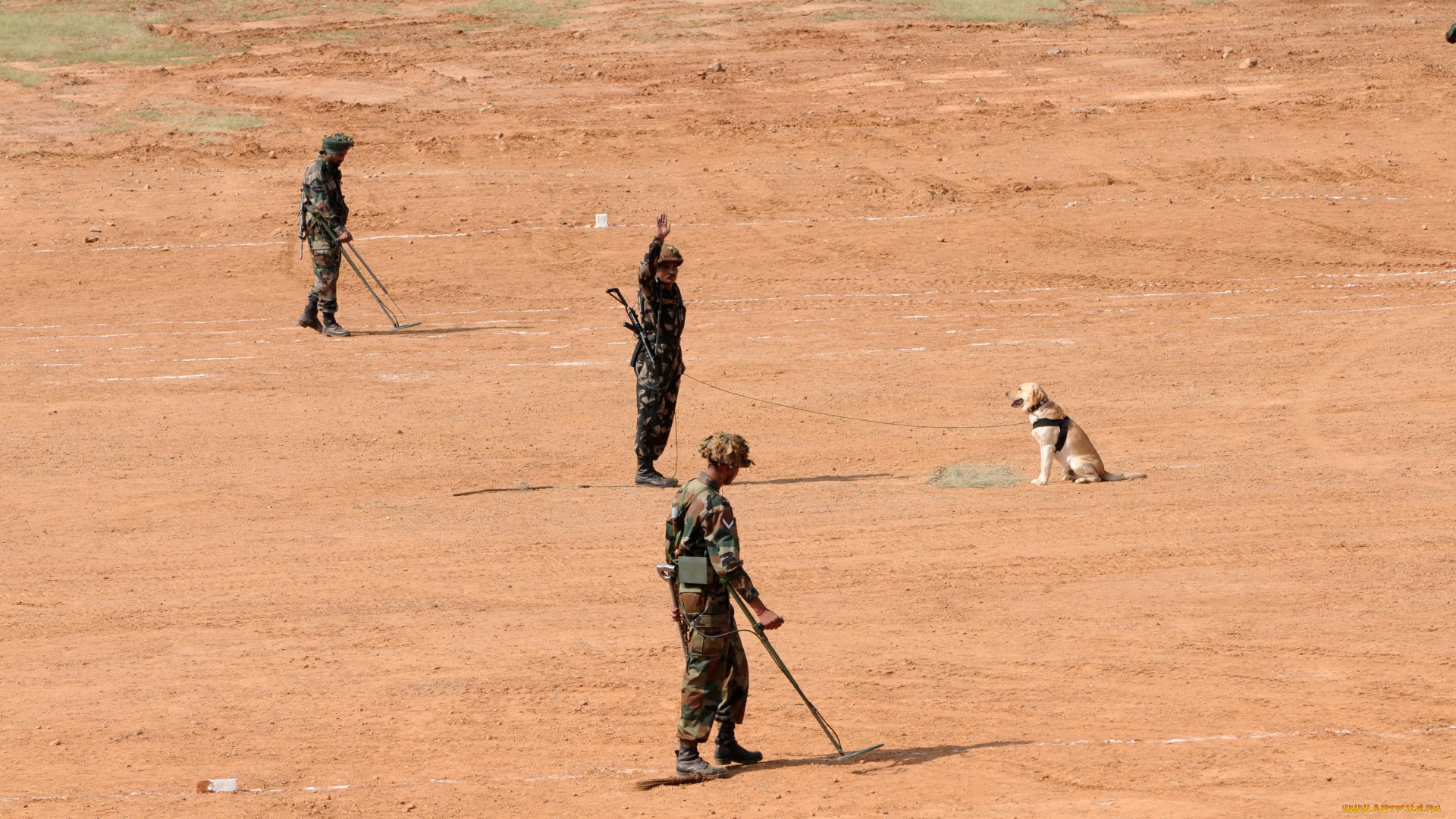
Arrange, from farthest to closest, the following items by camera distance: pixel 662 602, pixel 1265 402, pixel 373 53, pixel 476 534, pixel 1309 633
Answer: pixel 373 53 → pixel 1265 402 → pixel 476 534 → pixel 662 602 → pixel 1309 633

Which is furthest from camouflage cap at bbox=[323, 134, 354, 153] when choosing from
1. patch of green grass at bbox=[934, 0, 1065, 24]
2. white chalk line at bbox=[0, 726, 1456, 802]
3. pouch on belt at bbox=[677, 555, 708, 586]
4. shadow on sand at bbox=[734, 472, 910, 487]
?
patch of green grass at bbox=[934, 0, 1065, 24]

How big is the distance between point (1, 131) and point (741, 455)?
23043 millimetres

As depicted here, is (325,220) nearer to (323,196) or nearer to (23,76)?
(323,196)

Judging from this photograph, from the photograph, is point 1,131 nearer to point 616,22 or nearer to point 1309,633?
point 616,22

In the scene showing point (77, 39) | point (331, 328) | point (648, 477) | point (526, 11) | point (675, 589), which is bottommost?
point (648, 477)

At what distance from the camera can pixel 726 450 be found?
7.96 metres

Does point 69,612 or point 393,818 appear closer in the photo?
point 393,818

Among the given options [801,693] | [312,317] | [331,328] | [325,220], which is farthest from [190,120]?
[801,693]

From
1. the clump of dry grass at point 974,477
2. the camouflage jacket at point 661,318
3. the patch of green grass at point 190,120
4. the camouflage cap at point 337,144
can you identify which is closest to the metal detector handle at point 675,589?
the camouflage jacket at point 661,318

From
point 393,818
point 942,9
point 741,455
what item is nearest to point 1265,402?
point 741,455

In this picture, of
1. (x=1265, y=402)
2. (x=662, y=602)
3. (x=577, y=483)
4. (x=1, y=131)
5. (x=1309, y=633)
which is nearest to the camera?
(x=1309, y=633)

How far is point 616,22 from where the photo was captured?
32.0 meters

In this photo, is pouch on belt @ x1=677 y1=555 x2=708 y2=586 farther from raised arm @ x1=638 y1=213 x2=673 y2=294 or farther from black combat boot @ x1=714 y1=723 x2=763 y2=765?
raised arm @ x1=638 y1=213 x2=673 y2=294

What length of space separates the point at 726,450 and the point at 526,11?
27026mm
